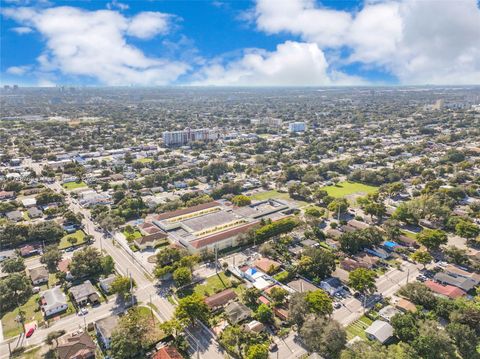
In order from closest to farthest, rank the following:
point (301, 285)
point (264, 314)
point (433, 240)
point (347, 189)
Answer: point (264, 314), point (301, 285), point (433, 240), point (347, 189)

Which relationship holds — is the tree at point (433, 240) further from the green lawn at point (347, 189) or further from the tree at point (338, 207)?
the green lawn at point (347, 189)

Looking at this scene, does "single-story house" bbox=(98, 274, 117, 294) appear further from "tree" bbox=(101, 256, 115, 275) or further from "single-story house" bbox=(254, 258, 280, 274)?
"single-story house" bbox=(254, 258, 280, 274)

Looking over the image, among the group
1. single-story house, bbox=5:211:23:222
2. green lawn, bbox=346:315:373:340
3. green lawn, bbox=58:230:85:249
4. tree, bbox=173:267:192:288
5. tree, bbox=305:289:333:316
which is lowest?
green lawn, bbox=58:230:85:249

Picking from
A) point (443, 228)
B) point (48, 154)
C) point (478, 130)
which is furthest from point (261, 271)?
point (478, 130)

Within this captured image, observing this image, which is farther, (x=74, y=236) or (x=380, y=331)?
(x=74, y=236)

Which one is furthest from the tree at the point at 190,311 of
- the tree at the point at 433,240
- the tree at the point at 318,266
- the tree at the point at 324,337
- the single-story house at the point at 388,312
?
the tree at the point at 433,240

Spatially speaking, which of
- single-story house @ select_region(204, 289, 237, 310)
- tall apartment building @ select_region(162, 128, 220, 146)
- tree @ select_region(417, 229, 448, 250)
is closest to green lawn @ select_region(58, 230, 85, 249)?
single-story house @ select_region(204, 289, 237, 310)

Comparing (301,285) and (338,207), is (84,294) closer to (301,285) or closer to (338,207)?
(301,285)

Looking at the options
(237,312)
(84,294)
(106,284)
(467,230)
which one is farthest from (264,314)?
(467,230)
